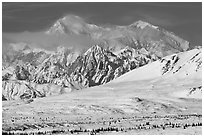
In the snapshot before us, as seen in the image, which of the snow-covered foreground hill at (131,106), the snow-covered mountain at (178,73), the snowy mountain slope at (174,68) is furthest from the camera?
the snowy mountain slope at (174,68)

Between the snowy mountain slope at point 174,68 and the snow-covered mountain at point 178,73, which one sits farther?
the snowy mountain slope at point 174,68

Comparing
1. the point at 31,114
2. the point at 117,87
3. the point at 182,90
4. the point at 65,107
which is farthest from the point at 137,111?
the point at 117,87

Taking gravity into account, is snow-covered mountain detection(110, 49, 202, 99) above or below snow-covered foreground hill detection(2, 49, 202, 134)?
above

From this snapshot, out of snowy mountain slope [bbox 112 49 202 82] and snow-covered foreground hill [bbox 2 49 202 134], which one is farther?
snowy mountain slope [bbox 112 49 202 82]

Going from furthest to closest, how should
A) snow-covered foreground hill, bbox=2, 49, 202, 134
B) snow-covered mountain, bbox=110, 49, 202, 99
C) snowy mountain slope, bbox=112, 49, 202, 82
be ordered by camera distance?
snowy mountain slope, bbox=112, 49, 202, 82, snow-covered mountain, bbox=110, 49, 202, 99, snow-covered foreground hill, bbox=2, 49, 202, 134

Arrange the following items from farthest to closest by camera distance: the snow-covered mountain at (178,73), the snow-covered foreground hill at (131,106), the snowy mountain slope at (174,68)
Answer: the snowy mountain slope at (174,68), the snow-covered mountain at (178,73), the snow-covered foreground hill at (131,106)

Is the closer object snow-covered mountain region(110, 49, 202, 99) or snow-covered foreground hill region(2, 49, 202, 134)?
snow-covered foreground hill region(2, 49, 202, 134)

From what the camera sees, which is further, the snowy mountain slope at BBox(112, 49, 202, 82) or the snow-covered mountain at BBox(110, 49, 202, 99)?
the snowy mountain slope at BBox(112, 49, 202, 82)

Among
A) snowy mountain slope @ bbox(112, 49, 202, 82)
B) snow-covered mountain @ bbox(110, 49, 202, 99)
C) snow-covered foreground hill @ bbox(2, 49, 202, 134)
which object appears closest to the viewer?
snow-covered foreground hill @ bbox(2, 49, 202, 134)

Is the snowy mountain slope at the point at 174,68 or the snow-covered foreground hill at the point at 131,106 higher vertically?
the snowy mountain slope at the point at 174,68
